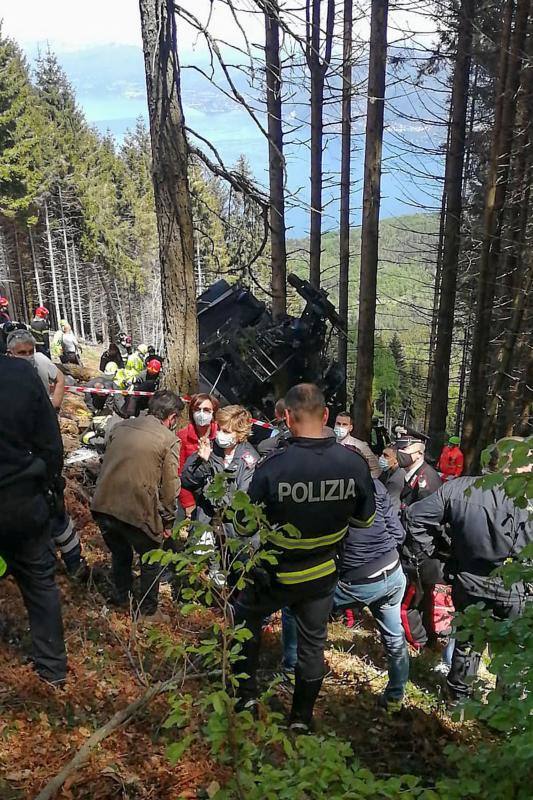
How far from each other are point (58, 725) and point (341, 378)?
9.96m

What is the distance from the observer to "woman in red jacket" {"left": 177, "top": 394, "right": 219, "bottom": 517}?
522cm

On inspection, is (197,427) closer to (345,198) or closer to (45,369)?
(45,369)

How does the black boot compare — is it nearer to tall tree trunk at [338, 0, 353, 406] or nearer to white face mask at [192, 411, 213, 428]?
white face mask at [192, 411, 213, 428]

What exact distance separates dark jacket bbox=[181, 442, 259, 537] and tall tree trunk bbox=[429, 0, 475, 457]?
965 cm

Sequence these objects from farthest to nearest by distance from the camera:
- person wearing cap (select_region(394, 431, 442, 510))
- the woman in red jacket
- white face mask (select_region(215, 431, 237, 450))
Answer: person wearing cap (select_region(394, 431, 442, 510)) → the woman in red jacket → white face mask (select_region(215, 431, 237, 450))

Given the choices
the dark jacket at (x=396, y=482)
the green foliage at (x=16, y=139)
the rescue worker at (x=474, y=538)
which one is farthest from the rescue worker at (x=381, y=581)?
the green foliage at (x=16, y=139)

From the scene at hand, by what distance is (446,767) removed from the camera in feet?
11.6

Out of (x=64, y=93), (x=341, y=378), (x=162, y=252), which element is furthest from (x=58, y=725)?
(x=64, y=93)

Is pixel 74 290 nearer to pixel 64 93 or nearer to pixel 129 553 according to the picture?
pixel 64 93

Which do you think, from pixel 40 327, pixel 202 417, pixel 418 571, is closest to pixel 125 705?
pixel 202 417

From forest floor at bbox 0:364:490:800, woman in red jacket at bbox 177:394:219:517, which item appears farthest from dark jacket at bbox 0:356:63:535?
woman in red jacket at bbox 177:394:219:517

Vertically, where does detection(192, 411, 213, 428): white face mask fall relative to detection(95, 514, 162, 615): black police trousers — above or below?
above

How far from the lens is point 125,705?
333 cm

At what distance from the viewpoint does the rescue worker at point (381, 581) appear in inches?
153
